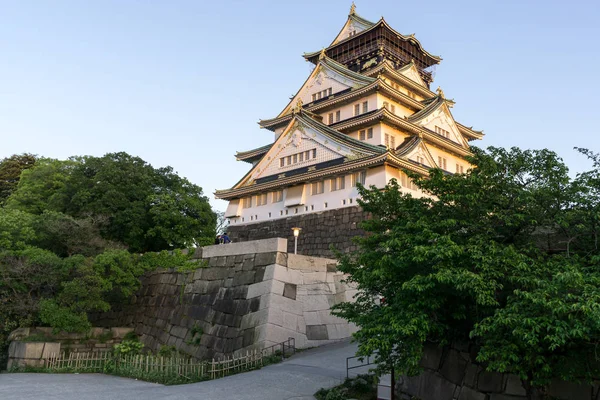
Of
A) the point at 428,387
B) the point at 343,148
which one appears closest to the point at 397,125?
the point at 343,148

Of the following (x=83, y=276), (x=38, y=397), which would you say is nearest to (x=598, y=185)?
(x=38, y=397)

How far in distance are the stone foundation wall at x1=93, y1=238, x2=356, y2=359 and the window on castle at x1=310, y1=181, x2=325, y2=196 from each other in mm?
7615

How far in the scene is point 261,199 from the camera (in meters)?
29.6

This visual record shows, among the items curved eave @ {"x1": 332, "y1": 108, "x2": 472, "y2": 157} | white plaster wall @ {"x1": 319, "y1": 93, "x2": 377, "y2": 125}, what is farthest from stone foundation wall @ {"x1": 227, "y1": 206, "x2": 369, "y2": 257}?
white plaster wall @ {"x1": 319, "y1": 93, "x2": 377, "y2": 125}

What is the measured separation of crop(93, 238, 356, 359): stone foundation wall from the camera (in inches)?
654

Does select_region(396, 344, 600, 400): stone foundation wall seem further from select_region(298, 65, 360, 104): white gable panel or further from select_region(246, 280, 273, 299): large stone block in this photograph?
select_region(298, 65, 360, 104): white gable panel

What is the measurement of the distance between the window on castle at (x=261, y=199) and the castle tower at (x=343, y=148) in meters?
0.06

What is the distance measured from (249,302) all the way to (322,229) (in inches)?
347

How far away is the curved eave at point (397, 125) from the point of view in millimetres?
27188

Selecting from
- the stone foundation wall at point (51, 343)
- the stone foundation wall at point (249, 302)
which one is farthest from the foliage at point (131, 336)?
the stone foundation wall at point (249, 302)

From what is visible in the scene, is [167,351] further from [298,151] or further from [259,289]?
[298,151]

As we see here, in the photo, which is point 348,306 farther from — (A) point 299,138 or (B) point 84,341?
(A) point 299,138

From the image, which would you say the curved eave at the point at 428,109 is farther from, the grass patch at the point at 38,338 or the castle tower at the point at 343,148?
the grass patch at the point at 38,338

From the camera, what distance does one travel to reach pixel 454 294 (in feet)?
25.1
